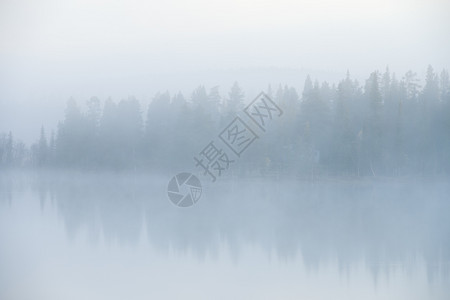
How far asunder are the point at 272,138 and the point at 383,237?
1303 centimetres

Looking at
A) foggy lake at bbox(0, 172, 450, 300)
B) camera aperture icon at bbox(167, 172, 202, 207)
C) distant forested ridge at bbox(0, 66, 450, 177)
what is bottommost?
foggy lake at bbox(0, 172, 450, 300)

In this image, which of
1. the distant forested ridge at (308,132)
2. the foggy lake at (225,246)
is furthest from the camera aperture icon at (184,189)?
the distant forested ridge at (308,132)

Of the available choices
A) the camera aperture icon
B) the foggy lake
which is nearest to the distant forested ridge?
the camera aperture icon

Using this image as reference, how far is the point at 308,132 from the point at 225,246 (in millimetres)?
14991

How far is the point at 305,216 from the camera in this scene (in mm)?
14758

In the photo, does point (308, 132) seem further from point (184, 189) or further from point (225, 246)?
point (225, 246)

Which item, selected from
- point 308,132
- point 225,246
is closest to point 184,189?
point 308,132

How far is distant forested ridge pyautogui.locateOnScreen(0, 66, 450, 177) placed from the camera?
24655 millimetres

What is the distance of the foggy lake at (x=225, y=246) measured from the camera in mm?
7930

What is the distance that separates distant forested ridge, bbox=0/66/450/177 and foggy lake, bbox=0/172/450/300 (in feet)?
16.8

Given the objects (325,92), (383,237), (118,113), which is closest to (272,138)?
(325,92)

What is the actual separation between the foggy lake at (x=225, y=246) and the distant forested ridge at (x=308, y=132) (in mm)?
5129

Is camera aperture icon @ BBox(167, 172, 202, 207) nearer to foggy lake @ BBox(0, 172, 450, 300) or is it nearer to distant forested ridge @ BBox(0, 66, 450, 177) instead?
foggy lake @ BBox(0, 172, 450, 300)

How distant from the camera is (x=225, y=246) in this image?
10727 millimetres
